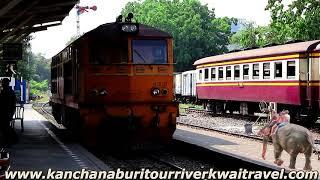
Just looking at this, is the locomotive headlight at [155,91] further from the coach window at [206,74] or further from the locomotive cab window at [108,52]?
the coach window at [206,74]

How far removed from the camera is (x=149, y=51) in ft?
50.2

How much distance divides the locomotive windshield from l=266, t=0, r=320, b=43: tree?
73.4 feet

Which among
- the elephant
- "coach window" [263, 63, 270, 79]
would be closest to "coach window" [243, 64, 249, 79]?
"coach window" [263, 63, 270, 79]

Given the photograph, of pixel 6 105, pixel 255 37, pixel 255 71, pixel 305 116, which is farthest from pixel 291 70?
pixel 255 37

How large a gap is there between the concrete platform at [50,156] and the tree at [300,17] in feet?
72.8

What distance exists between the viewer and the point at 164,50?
15.4 metres

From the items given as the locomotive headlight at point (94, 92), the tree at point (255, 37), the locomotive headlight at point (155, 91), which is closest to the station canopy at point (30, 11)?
the locomotive headlight at point (94, 92)

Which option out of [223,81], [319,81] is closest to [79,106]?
[319,81]

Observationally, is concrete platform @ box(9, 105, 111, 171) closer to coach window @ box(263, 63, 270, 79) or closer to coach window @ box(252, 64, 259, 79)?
coach window @ box(263, 63, 270, 79)

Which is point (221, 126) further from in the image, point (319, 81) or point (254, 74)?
point (319, 81)

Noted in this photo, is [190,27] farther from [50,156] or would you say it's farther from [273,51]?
[50,156]

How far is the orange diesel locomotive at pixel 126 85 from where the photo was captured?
14656 millimetres

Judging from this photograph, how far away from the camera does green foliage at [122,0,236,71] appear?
69.9m

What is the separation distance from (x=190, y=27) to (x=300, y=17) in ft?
120
